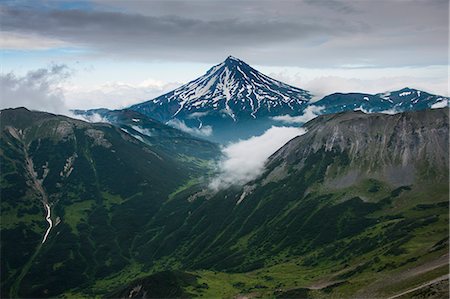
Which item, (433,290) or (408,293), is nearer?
(433,290)
